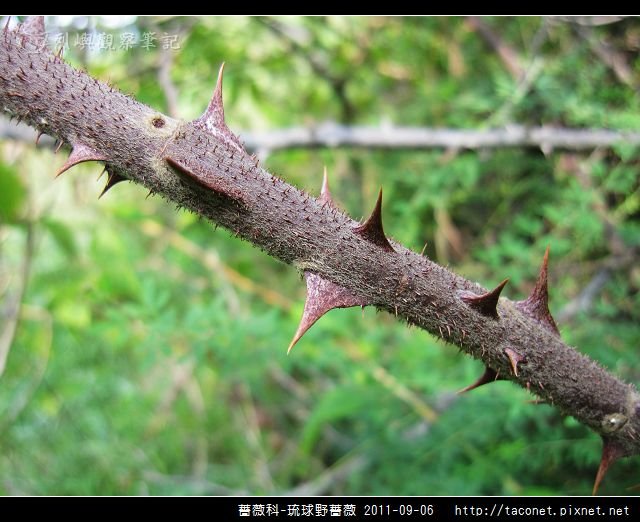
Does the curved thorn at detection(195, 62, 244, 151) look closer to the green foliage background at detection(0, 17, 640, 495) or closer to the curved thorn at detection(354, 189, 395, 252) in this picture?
the curved thorn at detection(354, 189, 395, 252)

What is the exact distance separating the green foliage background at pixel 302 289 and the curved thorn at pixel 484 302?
33.1 inches

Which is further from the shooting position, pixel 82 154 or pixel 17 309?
pixel 17 309

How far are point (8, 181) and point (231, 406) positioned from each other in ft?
4.39

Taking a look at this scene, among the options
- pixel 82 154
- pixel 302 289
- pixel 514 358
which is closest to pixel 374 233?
pixel 514 358

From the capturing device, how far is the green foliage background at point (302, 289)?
1.74m

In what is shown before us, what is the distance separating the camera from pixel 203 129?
664 mm

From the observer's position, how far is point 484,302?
665mm

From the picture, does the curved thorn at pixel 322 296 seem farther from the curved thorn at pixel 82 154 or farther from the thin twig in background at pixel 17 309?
Answer: the thin twig in background at pixel 17 309

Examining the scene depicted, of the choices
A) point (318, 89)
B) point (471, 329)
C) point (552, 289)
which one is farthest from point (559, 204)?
point (471, 329)

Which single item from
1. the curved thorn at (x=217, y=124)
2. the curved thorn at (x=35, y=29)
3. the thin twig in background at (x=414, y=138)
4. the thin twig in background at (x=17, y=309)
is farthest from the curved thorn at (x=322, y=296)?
the thin twig in background at (x=17, y=309)

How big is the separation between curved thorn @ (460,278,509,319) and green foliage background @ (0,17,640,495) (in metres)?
0.84

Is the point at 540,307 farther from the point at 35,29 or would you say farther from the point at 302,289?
the point at 302,289

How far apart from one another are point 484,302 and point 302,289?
6.74ft

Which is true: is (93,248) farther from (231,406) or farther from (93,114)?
(93,114)
